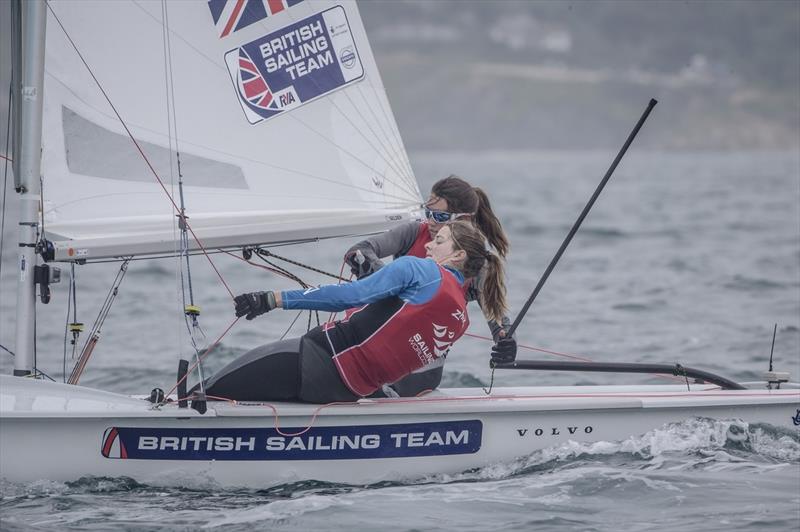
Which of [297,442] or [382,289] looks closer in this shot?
[382,289]

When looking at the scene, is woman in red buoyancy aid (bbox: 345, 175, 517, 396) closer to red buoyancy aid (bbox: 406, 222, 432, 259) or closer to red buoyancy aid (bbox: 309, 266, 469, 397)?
red buoyancy aid (bbox: 406, 222, 432, 259)

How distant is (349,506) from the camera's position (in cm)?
448

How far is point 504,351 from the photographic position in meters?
4.91

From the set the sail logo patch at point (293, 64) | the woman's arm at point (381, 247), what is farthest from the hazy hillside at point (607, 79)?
the woman's arm at point (381, 247)

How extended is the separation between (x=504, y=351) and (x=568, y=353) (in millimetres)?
3869

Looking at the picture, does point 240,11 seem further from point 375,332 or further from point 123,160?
point 375,332

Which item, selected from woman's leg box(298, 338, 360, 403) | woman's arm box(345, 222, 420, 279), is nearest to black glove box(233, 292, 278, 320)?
woman's leg box(298, 338, 360, 403)

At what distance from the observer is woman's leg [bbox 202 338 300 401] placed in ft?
15.3

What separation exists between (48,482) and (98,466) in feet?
0.64

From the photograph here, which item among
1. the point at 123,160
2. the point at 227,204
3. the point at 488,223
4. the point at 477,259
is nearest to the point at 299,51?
the point at 227,204

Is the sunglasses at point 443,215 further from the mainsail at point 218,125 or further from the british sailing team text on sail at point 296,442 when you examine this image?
the british sailing team text on sail at point 296,442

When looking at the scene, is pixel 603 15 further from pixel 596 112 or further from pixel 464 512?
pixel 464 512

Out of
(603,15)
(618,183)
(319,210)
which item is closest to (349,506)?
(319,210)

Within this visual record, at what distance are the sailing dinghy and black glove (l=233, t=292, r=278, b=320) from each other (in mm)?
495
